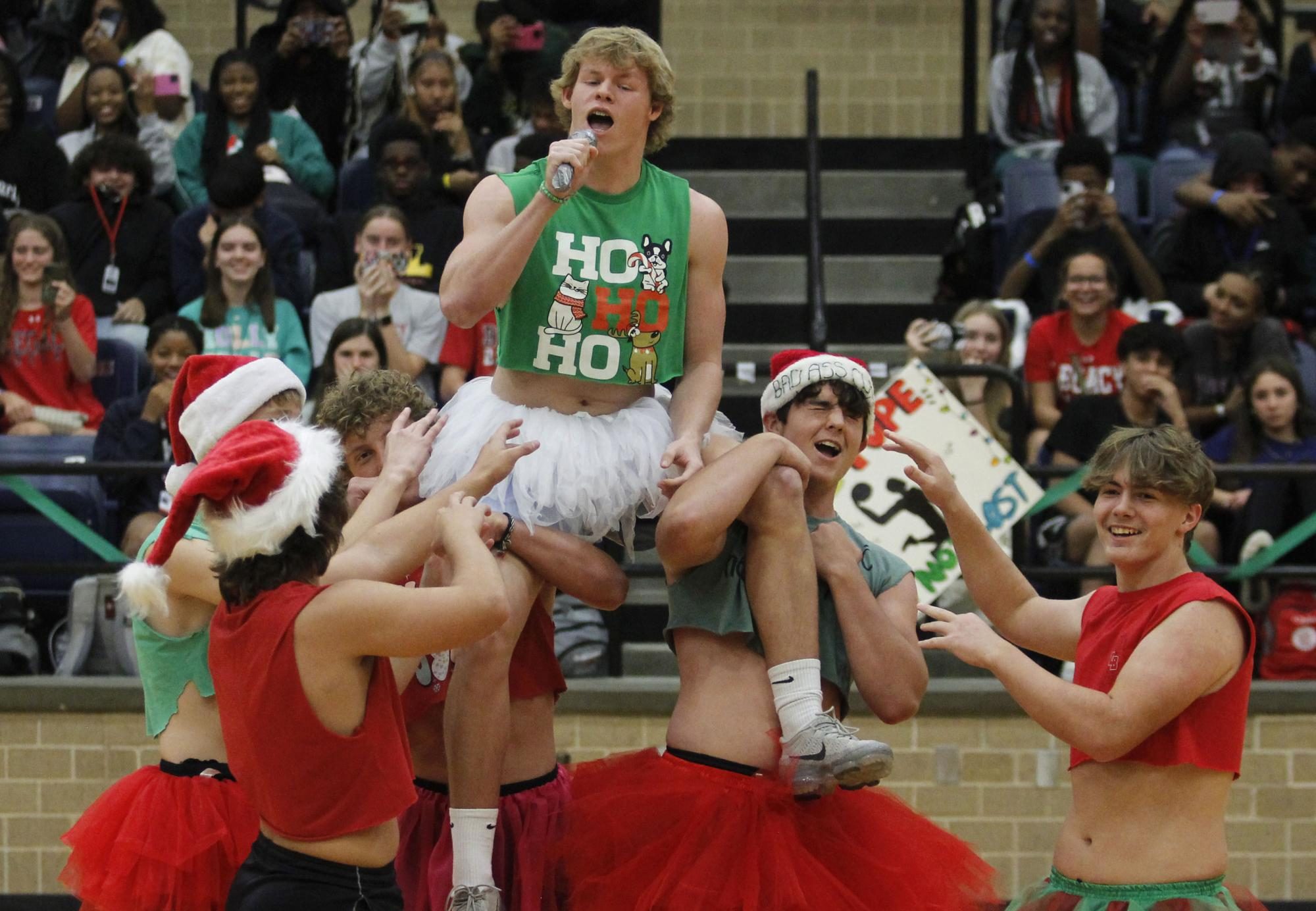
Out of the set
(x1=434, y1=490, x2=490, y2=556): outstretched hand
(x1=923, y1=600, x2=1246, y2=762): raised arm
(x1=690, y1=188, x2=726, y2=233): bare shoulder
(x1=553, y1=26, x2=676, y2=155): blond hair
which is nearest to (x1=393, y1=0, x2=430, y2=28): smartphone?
(x1=553, y1=26, x2=676, y2=155): blond hair

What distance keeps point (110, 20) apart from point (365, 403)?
19.9 ft

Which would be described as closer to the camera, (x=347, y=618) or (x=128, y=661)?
(x=347, y=618)

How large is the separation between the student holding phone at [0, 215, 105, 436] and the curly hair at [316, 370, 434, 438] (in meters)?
3.60

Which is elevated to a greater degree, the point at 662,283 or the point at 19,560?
the point at 662,283

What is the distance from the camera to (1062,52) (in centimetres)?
897

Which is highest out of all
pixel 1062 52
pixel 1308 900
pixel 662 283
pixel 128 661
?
pixel 1062 52

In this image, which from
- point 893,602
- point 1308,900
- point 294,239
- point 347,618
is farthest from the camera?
point 294,239

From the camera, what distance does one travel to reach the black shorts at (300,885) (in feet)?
10.8

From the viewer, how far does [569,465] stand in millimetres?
4023

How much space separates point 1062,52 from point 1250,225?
1.41 metres

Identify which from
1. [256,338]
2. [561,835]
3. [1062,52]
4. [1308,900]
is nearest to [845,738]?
[561,835]

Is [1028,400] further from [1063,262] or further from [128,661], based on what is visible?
[128,661]

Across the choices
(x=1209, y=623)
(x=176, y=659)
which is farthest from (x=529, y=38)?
(x=1209, y=623)

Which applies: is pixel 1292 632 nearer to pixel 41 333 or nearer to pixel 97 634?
pixel 97 634
